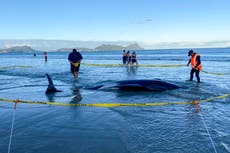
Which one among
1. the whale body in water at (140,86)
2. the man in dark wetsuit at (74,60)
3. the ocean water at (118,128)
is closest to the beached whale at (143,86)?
the whale body in water at (140,86)

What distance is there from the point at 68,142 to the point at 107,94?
6.45 meters

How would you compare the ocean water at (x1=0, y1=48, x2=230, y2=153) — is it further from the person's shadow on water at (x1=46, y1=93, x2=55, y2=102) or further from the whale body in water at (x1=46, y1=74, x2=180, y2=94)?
the whale body in water at (x1=46, y1=74, x2=180, y2=94)

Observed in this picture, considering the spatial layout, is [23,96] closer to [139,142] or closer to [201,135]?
[139,142]

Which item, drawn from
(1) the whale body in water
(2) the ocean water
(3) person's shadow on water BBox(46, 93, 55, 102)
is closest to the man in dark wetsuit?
(1) the whale body in water

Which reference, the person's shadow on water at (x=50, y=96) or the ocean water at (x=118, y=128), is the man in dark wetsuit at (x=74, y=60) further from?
the ocean water at (x=118, y=128)

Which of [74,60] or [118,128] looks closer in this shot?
[118,128]

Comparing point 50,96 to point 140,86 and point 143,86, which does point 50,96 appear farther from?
point 143,86

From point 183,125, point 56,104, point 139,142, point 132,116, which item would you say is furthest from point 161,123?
point 56,104

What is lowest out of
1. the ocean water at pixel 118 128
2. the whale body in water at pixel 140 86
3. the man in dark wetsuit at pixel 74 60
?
the ocean water at pixel 118 128

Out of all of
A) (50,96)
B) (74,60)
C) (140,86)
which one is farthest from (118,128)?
(74,60)

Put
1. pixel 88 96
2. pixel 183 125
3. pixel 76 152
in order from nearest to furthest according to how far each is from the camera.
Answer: pixel 76 152, pixel 183 125, pixel 88 96

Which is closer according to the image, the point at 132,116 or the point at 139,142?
the point at 139,142

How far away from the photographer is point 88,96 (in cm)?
1178

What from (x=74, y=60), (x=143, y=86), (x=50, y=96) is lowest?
(x=50, y=96)
